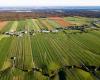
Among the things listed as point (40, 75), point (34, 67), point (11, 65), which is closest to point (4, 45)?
point (11, 65)

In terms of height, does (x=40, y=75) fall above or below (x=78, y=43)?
above

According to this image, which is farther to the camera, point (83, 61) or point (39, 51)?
point (39, 51)

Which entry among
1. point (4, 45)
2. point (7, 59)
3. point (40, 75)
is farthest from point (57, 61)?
point (4, 45)

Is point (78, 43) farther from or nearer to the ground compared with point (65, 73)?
nearer to the ground

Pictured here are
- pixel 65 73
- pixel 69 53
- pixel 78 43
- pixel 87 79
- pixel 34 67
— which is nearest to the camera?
pixel 87 79

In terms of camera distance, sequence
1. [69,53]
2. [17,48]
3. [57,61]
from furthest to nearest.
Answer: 1. [17,48]
2. [69,53]
3. [57,61]

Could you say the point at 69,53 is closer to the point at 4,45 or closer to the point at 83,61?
the point at 83,61

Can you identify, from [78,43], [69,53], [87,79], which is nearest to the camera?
[87,79]

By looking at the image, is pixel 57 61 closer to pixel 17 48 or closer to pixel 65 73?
pixel 65 73

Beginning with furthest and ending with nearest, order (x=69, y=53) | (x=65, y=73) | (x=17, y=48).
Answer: (x=17, y=48)
(x=69, y=53)
(x=65, y=73)
